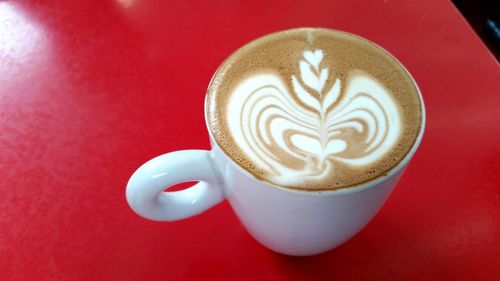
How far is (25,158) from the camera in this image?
84cm

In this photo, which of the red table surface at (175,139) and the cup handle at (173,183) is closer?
the cup handle at (173,183)

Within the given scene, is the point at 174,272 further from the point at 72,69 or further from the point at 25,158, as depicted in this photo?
the point at 72,69

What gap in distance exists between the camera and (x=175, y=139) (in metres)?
0.86

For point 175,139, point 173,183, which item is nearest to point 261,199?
point 173,183

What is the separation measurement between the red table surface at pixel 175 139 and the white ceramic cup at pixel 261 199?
115 millimetres

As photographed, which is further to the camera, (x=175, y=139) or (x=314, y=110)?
(x=175, y=139)

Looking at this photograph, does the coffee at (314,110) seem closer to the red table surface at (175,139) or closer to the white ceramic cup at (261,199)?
the white ceramic cup at (261,199)

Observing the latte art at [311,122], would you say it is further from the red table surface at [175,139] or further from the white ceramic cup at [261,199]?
the red table surface at [175,139]

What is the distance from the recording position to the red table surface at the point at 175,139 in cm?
71

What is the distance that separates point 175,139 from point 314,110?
1.16ft

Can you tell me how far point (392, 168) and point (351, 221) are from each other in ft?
0.32

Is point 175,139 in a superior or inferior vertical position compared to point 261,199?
superior

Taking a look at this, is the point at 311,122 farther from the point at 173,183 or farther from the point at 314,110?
the point at 173,183

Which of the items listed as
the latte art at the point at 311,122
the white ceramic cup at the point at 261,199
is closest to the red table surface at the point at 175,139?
the white ceramic cup at the point at 261,199
